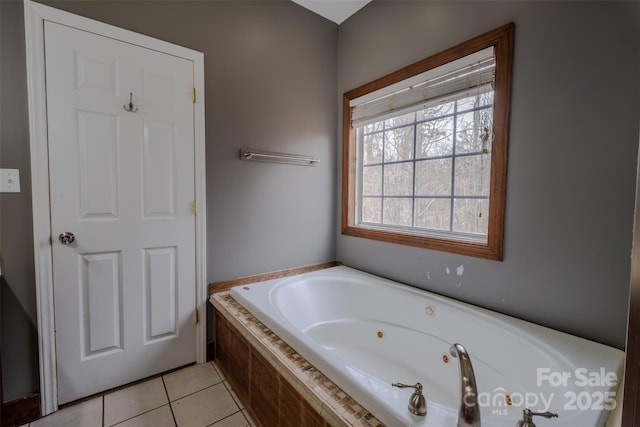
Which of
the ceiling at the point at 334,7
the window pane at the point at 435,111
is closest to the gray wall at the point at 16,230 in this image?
the ceiling at the point at 334,7

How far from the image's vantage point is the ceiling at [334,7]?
2.13 m

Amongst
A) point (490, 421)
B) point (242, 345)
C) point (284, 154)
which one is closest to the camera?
point (490, 421)

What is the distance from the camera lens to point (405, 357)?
1685mm

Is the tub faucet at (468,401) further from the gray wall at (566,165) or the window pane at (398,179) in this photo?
the window pane at (398,179)

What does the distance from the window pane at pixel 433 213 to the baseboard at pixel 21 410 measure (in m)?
2.35

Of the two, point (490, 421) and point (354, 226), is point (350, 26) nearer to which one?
point (354, 226)

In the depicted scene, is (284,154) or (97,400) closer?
(97,400)

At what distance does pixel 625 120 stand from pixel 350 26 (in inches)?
75.2

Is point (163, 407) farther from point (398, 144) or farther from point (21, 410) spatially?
point (398, 144)

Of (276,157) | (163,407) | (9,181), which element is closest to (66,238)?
(9,181)

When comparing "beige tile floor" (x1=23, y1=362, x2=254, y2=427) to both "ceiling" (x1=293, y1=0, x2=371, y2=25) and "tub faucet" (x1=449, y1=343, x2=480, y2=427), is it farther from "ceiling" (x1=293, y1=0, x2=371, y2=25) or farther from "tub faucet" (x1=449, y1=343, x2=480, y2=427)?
"ceiling" (x1=293, y1=0, x2=371, y2=25)

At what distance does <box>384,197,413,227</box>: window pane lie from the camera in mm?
2062

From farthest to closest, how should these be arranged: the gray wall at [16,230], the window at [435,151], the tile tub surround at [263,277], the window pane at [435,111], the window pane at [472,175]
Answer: the tile tub surround at [263,277], the window pane at [435,111], the window pane at [472,175], the window at [435,151], the gray wall at [16,230]

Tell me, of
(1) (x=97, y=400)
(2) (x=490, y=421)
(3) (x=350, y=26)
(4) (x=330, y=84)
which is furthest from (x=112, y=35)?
(2) (x=490, y=421)
